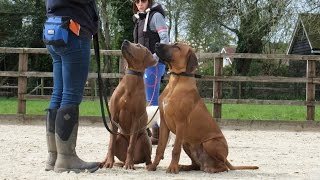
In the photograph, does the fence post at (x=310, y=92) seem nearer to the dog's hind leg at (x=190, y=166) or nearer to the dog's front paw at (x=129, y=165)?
the dog's hind leg at (x=190, y=166)

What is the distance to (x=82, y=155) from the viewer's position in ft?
21.5

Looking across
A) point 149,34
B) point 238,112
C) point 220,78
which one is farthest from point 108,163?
point 238,112


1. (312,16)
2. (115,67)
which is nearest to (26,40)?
(115,67)

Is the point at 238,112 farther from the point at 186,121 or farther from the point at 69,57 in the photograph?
the point at 69,57

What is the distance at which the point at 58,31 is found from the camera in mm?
4941

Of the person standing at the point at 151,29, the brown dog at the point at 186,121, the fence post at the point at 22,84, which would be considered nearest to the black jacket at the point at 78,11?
the brown dog at the point at 186,121

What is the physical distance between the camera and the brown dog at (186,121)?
5285mm

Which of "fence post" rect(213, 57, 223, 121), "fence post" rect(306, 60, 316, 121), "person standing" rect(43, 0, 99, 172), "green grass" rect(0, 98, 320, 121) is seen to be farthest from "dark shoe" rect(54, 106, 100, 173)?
"green grass" rect(0, 98, 320, 121)

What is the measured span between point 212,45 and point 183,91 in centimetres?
3980

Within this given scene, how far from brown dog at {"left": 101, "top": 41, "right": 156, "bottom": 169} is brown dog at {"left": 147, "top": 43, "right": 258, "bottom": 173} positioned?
254 millimetres

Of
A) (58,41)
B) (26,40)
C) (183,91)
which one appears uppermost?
(26,40)

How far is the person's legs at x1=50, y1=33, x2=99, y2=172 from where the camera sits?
502 centimetres

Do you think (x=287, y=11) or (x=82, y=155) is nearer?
(x=82, y=155)

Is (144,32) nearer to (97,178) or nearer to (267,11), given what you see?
(97,178)
